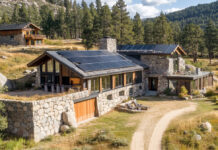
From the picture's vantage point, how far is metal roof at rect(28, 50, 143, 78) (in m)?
18.6

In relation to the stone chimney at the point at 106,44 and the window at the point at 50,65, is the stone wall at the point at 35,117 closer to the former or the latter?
the window at the point at 50,65

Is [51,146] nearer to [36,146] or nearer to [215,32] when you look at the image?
[36,146]

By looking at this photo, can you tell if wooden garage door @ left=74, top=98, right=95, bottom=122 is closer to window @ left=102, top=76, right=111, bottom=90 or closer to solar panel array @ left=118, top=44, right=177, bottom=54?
window @ left=102, top=76, right=111, bottom=90

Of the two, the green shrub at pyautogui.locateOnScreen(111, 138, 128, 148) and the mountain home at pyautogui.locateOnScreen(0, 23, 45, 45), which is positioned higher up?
the mountain home at pyautogui.locateOnScreen(0, 23, 45, 45)

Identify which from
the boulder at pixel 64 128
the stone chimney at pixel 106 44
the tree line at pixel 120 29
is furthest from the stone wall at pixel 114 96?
the tree line at pixel 120 29

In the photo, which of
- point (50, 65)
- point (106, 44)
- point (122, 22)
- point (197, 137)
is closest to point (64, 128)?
point (50, 65)

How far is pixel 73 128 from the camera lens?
1551 cm

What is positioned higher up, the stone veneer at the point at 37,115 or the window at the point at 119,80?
the window at the point at 119,80

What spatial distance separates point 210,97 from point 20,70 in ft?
79.1

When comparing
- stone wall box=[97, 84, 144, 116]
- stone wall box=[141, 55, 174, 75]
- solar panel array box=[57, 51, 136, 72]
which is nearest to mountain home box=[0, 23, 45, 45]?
solar panel array box=[57, 51, 136, 72]

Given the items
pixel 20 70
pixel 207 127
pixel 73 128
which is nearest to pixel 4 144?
pixel 73 128

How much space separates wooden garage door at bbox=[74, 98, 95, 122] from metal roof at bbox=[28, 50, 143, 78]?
2.22 meters

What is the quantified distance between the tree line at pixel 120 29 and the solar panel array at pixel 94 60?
728 inches

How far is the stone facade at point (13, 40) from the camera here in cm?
5364
